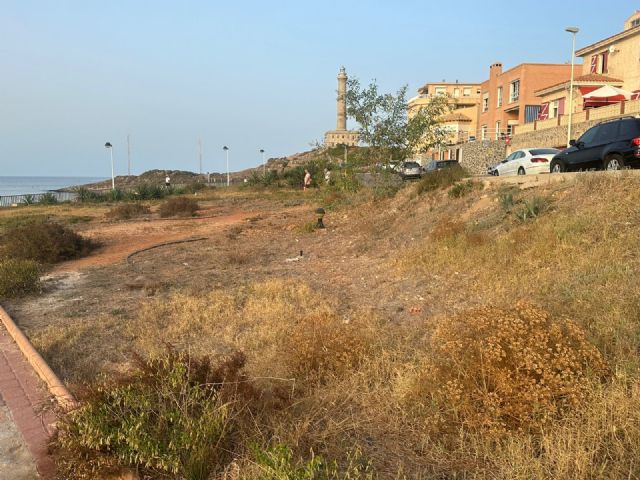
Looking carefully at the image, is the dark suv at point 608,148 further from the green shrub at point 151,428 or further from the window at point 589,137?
the green shrub at point 151,428

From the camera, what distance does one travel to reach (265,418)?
3.56 metres

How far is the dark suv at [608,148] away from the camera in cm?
1073

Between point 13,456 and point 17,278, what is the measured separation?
6.71 meters

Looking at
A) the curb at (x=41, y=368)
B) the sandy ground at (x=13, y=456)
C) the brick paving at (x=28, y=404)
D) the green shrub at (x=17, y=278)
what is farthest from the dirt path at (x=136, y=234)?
the sandy ground at (x=13, y=456)

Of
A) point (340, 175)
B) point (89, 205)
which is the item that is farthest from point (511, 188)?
point (89, 205)

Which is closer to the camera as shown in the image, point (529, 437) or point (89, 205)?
point (529, 437)

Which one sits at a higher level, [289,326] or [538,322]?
[538,322]

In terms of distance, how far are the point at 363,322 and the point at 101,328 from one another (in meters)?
3.69

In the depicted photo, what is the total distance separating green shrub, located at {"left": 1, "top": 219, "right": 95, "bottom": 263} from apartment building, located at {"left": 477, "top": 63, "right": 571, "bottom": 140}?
36.1 metres

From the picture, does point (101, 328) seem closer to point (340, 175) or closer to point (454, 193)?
point (454, 193)

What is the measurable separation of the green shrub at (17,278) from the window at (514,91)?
4406cm

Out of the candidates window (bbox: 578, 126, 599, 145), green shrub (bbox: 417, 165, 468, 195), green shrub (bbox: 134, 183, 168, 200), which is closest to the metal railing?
green shrub (bbox: 134, 183, 168, 200)

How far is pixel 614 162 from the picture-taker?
11156 millimetres

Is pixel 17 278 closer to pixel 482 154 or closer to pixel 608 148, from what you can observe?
pixel 608 148
